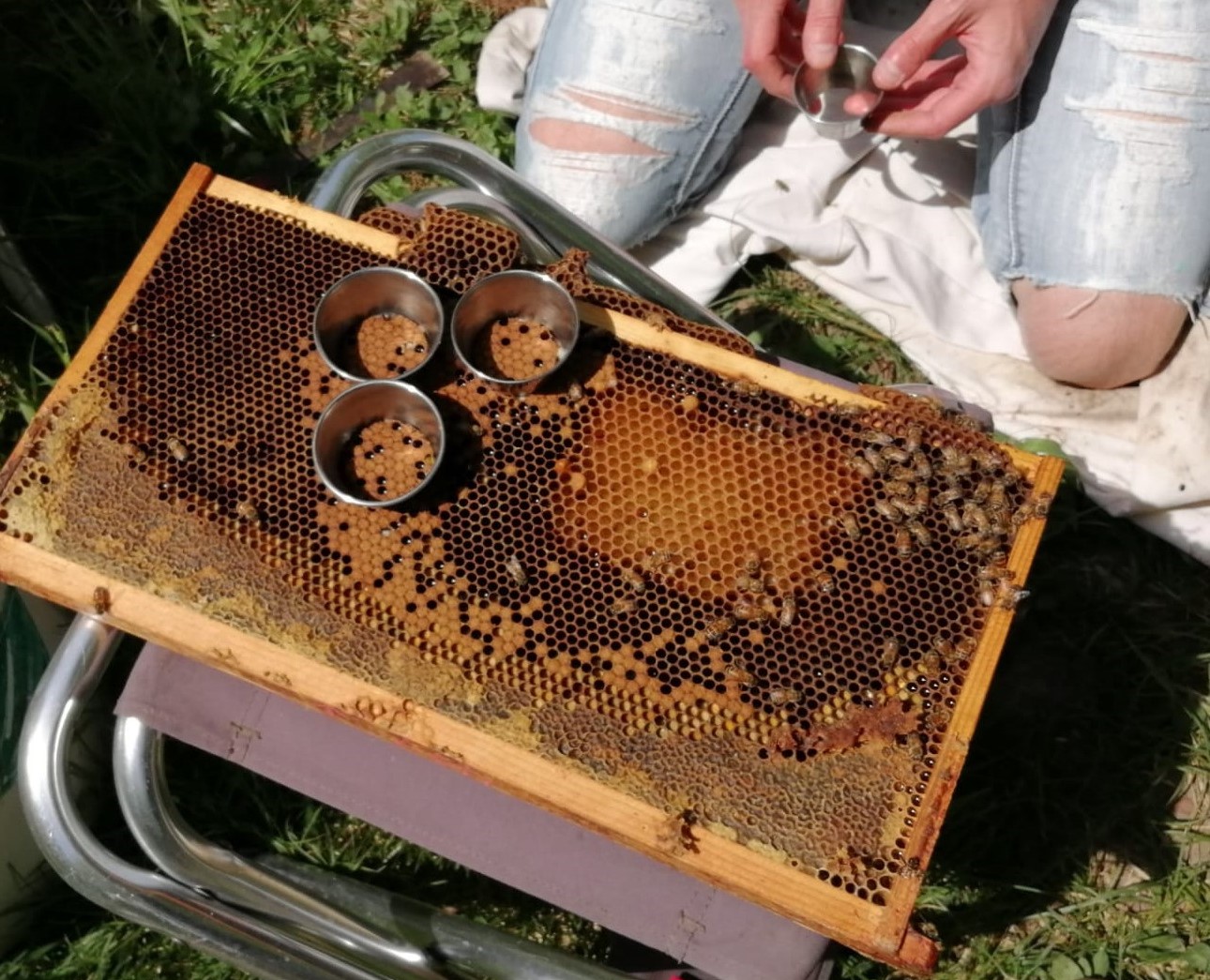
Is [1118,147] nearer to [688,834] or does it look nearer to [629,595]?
[629,595]

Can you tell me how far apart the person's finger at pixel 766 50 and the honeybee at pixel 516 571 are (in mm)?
1943

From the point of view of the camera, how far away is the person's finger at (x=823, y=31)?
117 inches

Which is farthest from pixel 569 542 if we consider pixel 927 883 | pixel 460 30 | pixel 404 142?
pixel 460 30

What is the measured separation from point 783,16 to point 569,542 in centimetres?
207

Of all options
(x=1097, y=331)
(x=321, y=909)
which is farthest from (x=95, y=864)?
(x=1097, y=331)

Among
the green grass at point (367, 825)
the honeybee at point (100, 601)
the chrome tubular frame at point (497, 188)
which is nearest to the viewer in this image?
the honeybee at point (100, 601)

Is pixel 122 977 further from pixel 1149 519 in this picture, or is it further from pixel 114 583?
pixel 1149 519

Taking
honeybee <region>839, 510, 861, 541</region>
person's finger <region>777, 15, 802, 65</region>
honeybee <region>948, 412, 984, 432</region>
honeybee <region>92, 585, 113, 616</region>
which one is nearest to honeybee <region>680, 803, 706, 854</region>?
honeybee <region>839, 510, 861, 541</region>

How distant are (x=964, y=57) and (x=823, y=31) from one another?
0.59m

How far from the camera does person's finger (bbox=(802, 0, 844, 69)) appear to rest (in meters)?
2.97

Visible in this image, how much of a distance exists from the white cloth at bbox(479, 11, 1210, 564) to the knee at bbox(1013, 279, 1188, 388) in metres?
0.10

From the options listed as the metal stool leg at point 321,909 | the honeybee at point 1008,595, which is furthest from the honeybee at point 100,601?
the honeybee at point 1008,595

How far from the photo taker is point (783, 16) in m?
3.31

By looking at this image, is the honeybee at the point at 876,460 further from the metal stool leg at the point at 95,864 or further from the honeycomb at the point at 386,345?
the metal stool leg at the point at 95,864
